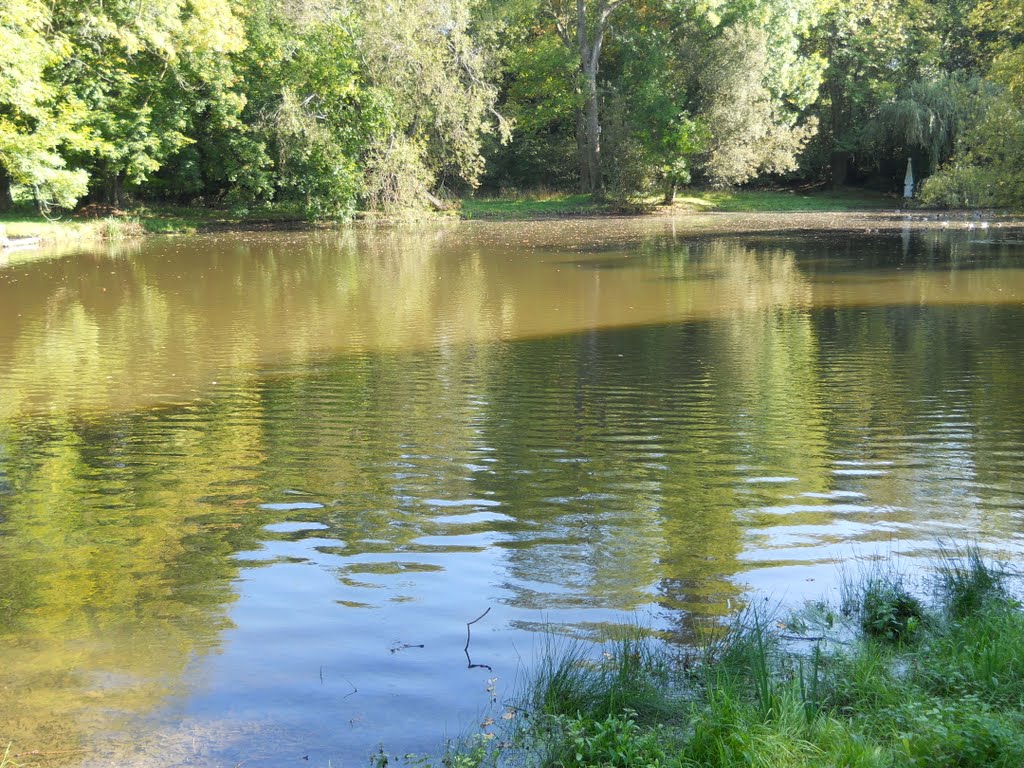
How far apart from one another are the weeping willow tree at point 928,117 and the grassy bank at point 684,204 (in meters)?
3.22

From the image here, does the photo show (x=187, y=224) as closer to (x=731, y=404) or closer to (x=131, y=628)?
(x=731, y=404)

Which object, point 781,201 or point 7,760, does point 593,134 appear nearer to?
point 781,201

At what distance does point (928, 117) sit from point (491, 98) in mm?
19988

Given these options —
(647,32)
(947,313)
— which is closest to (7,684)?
(947,313)

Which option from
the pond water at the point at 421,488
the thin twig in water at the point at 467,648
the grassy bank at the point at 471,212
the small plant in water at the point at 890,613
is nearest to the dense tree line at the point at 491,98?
the grassy bank at the point at 471,212

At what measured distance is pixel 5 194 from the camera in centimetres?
3681

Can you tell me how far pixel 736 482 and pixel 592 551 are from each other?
1.88 m

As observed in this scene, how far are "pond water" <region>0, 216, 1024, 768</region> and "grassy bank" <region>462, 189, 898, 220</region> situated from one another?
26.0m

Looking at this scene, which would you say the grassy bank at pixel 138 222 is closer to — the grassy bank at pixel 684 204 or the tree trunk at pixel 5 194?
the tree trunk at pixel 5 194

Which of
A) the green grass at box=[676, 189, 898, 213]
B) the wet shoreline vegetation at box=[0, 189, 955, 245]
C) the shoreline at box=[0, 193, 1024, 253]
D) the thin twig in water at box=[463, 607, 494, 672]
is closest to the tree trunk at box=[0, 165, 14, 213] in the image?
the wet shoreline vegetation at box=[0, 189, 955, 245]

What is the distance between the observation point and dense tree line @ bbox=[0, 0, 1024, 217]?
88.7 ft

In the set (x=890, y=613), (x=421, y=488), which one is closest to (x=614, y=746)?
(x=890, y=613)

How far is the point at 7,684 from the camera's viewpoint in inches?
177

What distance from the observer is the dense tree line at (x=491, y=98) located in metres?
27.0
